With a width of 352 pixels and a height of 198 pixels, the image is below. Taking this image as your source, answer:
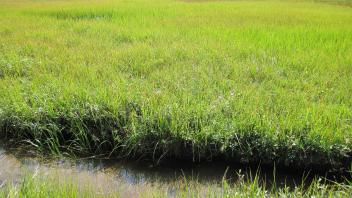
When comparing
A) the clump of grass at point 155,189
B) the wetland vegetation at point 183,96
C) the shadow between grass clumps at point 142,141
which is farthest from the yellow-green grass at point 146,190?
the shadow between grass clumps at point 142,141

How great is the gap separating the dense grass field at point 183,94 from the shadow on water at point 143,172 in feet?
0.37

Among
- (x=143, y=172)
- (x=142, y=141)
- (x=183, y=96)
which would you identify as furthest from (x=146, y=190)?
(x=183, y=96)

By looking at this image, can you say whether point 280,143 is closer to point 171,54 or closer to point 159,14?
point 171,54

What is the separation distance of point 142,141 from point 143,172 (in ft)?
1.11

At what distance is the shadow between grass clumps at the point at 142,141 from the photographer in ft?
11.0

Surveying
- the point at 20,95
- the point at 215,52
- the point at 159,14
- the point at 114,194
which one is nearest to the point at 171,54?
the point at 215,52

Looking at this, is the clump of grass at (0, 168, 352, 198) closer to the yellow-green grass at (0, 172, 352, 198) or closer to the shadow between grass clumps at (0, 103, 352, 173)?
the yellow-green grass at (0, 172, 352, 198)

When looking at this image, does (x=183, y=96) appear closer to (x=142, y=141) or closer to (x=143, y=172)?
(x=142, y=141)

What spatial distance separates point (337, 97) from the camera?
4371 mm

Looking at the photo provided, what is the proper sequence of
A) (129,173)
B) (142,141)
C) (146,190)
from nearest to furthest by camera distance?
(146,190) < (129,173) < (142,141)

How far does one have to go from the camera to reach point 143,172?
345 cm

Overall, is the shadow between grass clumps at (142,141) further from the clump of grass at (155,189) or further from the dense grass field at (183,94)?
the clump of grass at (155,189)

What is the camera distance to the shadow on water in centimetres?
329

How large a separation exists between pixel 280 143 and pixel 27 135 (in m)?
2.83
